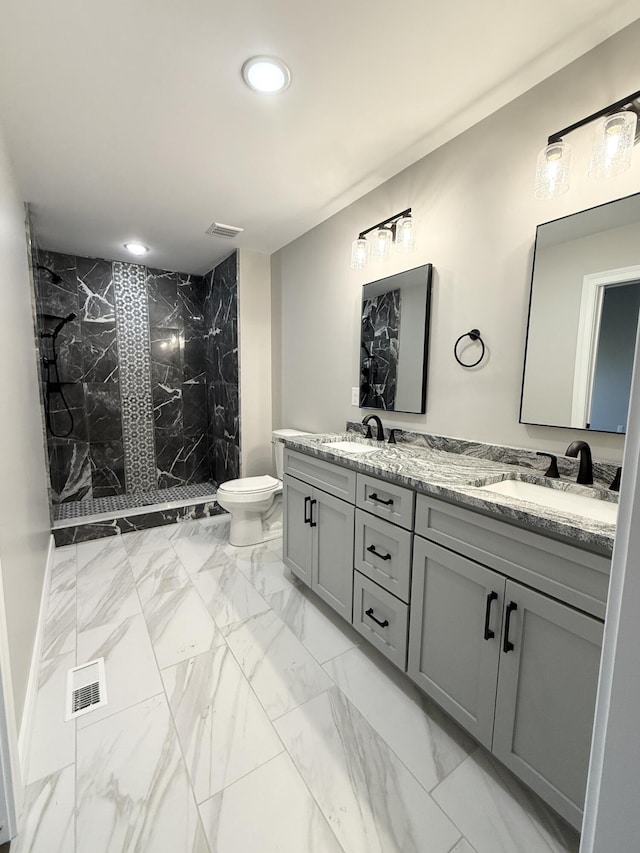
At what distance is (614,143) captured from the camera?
1.24 metres

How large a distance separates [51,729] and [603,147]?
2828 millimetres

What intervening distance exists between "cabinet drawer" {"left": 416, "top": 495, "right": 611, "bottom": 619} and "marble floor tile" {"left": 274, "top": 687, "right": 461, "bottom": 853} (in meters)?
0.75

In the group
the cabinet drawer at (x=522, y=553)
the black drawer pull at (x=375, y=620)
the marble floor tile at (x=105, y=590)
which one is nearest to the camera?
the cabinet drawer at (x=522, y=553)

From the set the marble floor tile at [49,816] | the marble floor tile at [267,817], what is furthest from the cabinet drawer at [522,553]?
the marble floor tile at [49,816]

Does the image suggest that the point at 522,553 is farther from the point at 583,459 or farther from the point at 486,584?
the point at 583,459

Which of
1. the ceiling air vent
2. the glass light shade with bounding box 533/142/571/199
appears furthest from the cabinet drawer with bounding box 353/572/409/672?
the ceiling air vent

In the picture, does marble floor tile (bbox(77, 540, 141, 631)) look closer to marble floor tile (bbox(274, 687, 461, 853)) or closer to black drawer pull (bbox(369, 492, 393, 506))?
marble floor tile (bbox(274, 687, 461, 853))

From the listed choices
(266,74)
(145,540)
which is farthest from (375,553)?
(145,540)

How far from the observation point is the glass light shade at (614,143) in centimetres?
122

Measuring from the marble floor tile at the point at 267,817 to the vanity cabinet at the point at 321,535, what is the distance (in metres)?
0.69

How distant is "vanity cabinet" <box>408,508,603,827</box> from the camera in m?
0.97

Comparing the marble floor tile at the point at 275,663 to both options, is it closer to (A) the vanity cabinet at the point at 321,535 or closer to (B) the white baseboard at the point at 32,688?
(A) the vanity cabinet at the point at 321,535

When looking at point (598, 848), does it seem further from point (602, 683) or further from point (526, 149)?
point (526, 149)

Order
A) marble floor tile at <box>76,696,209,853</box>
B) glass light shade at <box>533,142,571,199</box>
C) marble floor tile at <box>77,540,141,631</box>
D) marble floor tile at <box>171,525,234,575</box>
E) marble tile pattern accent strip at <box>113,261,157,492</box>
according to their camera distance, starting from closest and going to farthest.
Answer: marble floor tile at <box>76,696,209,853</box>
glass light shade at <box>533,142,571,199</box>
marble floor tile at <box>77,540,141,631</box>
marble floor tile at <box>171,525,234,575</box>
marble tile pattern accent strip at <box>113,261,157,492</box>
